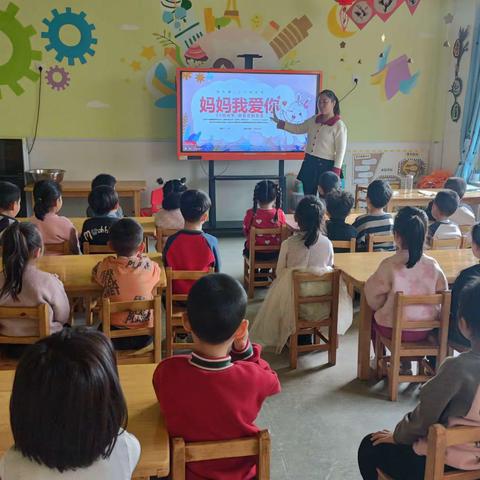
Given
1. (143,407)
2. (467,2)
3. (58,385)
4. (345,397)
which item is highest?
(467,2)

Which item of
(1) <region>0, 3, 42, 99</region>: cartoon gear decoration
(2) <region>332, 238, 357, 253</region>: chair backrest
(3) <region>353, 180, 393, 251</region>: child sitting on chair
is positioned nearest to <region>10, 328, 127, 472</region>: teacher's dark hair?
(2) <region>332, 238, 357, 253</region>: chair backrest

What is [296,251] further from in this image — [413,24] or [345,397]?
[413,24]

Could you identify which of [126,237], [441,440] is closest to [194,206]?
[126,237]

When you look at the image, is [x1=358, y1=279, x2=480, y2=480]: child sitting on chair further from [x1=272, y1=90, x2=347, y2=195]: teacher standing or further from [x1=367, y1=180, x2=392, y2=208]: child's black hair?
[x1=272, y1=90, x2=347, y2=195]: teacher standing

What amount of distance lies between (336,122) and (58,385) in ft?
14.0

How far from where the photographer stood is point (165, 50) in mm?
6047

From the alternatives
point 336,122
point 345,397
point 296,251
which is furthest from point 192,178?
point 345,397

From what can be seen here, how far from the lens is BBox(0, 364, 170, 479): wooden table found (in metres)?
1.26

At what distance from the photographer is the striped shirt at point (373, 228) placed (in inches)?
147

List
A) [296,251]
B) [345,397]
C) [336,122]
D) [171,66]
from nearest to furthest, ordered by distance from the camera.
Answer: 1. [345,397]
2. [296,251]
3. [336,122]
4. [171,66]

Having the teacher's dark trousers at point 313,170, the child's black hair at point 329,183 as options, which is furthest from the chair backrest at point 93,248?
the teacher's dark trousers at point 313,170

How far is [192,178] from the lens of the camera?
6426mm

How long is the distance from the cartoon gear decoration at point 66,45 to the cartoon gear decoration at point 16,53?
170 millimetres

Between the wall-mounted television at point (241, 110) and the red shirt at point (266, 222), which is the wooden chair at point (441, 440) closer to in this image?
the red shirt at point (266, 222)
